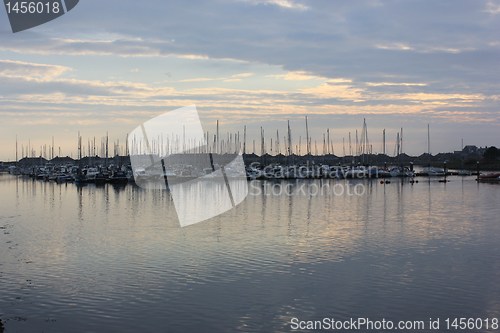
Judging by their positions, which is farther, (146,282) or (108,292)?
(146,282)

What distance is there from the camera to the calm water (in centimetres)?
1554

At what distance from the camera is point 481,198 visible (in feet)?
176

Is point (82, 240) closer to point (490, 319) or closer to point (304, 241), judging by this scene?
point (304, 241)

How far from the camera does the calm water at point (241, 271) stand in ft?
51.0

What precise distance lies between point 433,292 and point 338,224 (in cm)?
1618

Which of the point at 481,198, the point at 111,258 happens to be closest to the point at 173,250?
the point at 111,258

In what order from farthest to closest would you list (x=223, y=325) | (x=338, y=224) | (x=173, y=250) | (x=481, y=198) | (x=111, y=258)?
(x=481, y=198), (x=338, y=224), (x=173, y=250), (x=111, y=258), (x=223, y=325)

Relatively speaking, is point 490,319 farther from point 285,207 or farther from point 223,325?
point 285,207

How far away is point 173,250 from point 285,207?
66.9 ft

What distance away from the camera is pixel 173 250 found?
974 inches

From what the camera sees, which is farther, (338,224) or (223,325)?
(338,224)

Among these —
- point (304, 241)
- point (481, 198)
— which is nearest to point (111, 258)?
point (304, 241)

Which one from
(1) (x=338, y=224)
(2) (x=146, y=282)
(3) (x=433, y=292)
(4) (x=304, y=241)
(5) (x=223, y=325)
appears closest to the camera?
(5) (x=223, y=325)

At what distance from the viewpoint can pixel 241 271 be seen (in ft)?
66.9
